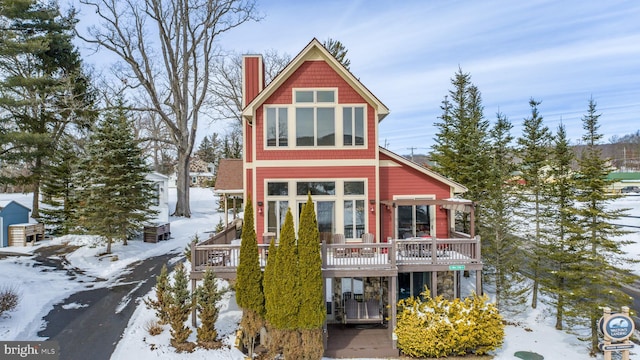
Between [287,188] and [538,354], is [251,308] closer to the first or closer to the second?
[287,188]

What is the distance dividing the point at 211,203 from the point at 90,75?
19.6 meters

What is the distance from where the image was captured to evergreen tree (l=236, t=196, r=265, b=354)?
32.9ft

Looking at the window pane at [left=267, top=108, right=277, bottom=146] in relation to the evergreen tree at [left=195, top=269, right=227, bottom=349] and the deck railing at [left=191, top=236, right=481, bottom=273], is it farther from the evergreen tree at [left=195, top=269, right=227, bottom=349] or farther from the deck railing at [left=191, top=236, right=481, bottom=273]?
the evergreen tree at [left=195, top=269, right=227, bottom=349]

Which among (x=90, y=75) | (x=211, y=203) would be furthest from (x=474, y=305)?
(x=211, y=203)

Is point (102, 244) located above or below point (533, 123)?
below

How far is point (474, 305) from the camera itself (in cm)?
1063

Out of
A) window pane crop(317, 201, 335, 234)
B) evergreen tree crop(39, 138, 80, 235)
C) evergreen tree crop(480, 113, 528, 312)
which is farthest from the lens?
evergreen tree crop(39, 138, 80, 235)

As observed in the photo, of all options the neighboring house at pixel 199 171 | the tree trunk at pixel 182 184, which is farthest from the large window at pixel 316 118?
the neighboring house at pixel 199 171

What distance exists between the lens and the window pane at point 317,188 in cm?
1280

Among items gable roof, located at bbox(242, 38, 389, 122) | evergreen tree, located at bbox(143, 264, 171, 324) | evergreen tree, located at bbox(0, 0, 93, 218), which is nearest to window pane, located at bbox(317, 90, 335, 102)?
gable roof, located at bbox(242, 38, 389, 122)

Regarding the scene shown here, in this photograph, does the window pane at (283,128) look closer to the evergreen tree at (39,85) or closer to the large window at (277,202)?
the large window at (277,202)

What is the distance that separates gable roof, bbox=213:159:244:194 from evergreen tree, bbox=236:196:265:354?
5.96 meters

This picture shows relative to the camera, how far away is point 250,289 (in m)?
10.1

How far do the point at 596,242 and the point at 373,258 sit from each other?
756cm
